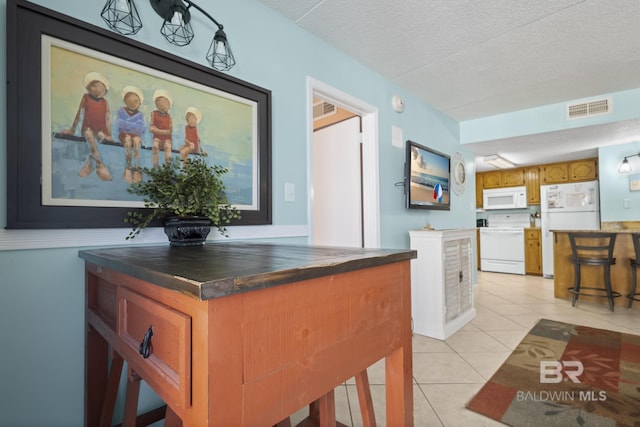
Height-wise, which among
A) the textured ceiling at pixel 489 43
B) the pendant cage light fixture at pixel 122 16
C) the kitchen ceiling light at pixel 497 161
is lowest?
the pendant cage light fixture at pixel 122 16

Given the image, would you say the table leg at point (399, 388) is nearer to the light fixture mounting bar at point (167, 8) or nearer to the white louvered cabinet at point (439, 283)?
the light fixture mounting bar at point (167, 8)

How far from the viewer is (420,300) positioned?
279cm

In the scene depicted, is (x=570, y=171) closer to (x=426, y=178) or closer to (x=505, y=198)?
(x=505, y=198)

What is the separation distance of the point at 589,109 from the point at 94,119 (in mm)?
4625

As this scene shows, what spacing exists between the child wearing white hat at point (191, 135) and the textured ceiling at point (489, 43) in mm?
922

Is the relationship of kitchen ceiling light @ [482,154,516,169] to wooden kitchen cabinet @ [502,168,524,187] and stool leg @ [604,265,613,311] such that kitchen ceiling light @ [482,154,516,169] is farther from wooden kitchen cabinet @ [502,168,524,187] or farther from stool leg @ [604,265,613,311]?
stool leg @ [604,265,613,311]

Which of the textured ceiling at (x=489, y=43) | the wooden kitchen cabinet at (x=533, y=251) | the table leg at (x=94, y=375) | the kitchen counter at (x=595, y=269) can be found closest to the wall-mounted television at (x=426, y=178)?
the textured ceiling at (x=489, y=43)

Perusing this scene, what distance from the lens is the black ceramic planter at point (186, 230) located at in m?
1.25

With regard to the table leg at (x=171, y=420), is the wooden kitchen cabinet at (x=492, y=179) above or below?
above

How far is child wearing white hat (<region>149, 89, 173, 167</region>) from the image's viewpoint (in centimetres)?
136

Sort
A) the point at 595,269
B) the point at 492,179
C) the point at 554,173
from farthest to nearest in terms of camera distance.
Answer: the point at 492,179
the point at 554,173
the point at 595,269

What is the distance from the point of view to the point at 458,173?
4.09 meters

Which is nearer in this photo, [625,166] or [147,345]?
[147,345]

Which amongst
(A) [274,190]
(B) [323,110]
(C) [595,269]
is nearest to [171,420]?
(A) [274,190]
